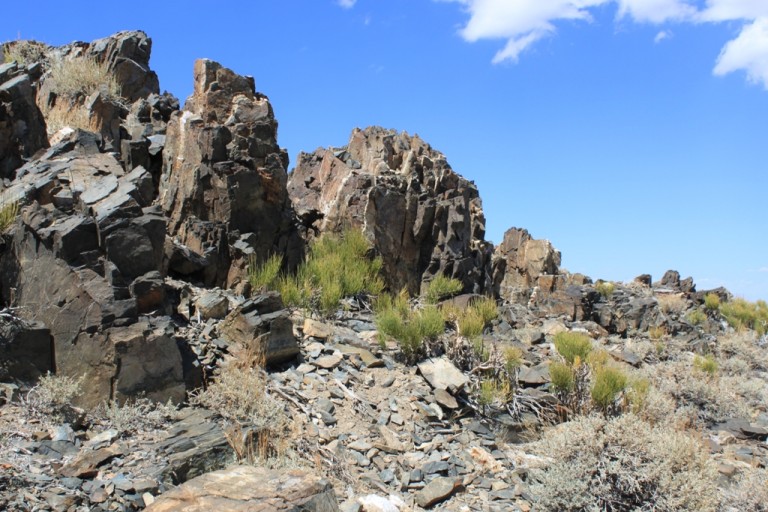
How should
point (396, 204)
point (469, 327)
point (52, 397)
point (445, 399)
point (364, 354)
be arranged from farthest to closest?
point (396, 204)
point (469, 327)
point (364, 354)
point (445, 399)
point (52, 397)

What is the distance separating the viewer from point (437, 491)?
674cm

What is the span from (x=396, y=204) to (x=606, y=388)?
6.44m

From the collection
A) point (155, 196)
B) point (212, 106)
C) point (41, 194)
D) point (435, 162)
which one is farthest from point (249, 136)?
point (435, 162)

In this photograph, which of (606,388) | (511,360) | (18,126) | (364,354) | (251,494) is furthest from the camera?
(18,126)

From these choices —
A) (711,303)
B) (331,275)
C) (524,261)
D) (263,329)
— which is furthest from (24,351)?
(711,303)

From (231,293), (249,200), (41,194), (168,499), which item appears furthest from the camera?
(249,200)

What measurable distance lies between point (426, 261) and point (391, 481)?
319 inches

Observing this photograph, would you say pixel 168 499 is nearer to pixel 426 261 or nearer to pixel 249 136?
pixel 249 136

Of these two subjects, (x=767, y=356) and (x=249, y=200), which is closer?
(x=249, y=200)

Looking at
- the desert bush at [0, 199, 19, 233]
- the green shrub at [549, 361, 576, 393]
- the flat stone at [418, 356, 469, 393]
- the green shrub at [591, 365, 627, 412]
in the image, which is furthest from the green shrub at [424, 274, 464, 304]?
the desert bush at [0, 199, 19, 233]

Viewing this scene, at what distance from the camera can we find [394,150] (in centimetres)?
1623

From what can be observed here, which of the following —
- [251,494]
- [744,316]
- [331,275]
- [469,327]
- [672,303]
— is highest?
[672,303]

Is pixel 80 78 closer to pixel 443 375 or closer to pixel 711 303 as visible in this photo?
pixel 443 375

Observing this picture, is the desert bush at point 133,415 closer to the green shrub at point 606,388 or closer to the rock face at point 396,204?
the green shrub at point 606,388
